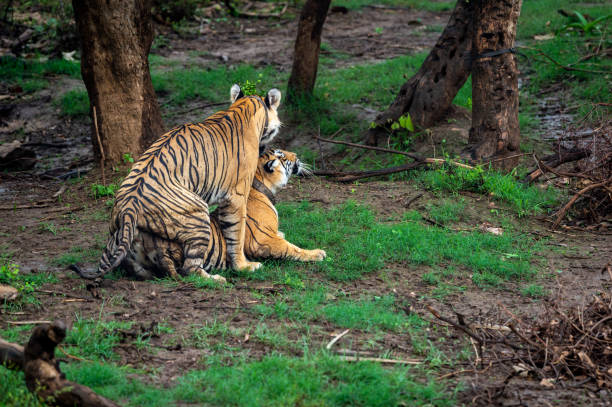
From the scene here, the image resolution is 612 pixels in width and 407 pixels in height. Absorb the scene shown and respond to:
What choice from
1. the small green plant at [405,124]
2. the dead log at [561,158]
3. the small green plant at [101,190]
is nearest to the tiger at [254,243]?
the small green plant at [101,190]

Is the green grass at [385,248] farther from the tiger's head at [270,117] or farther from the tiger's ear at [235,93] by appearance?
the tiger's ear at [235,93]

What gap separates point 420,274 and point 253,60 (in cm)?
891

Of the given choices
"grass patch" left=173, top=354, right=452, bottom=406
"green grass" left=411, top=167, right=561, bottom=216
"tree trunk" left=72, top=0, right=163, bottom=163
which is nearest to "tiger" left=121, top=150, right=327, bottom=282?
"grass patch" left=173, top=354, right=452, bottom=406

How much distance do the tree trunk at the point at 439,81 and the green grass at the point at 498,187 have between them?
1625mm

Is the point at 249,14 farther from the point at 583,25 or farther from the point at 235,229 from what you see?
the point at 235,229

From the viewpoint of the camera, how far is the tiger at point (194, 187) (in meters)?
5.12

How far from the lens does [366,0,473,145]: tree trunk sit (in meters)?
8.79

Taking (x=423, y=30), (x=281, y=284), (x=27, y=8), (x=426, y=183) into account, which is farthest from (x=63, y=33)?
Answer: (x=281, y=284)

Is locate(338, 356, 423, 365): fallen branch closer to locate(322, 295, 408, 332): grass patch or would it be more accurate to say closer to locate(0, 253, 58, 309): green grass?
locate(322, 295, 408, 332): grass patch

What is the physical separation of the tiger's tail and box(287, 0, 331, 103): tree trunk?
594cm

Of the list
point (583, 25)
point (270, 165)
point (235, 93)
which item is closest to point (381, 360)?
point (270, 165)

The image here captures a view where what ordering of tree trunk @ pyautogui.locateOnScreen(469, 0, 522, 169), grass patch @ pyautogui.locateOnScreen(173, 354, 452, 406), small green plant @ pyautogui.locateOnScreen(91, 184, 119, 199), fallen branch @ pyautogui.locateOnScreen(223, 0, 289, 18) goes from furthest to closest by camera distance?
fallen branch @ pyautogui.locateOnScreen(223, 0, 289, 18) → small green plant @ pyautogui.locateOnScreen(91, 184, 119, 199) → tree trunk @ pyautogui.locateOnScreen(469, 0, 522, 169) → grass patch @ pyautogui.locateOnScreen(173, 354, 452, 406)

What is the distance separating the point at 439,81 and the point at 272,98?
349 centimetres

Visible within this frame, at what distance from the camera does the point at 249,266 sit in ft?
18.7
